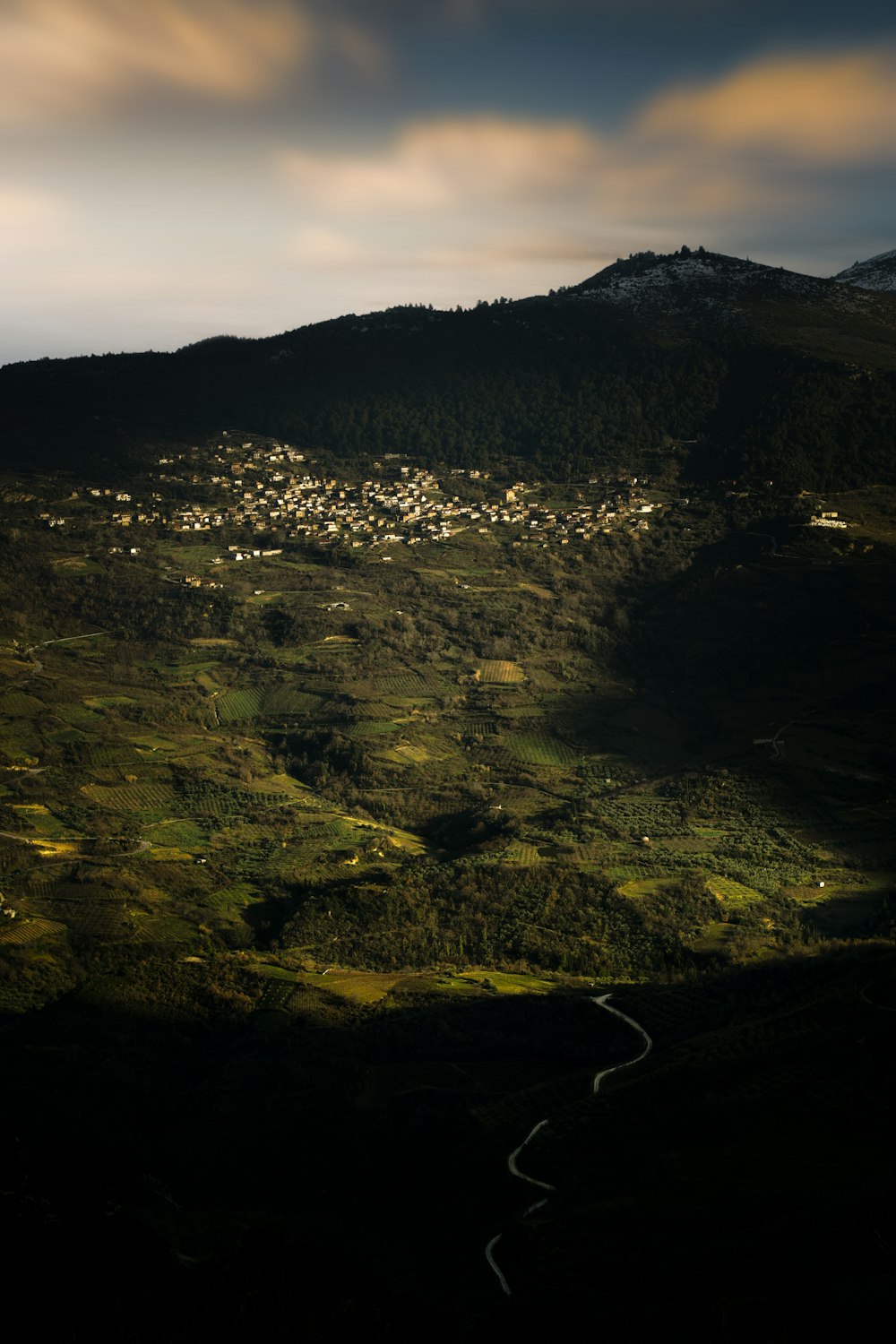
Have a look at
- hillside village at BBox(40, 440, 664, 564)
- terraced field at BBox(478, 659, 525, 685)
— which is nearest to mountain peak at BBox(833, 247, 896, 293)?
Result: hillside village at BBox(40, 440, 664, 564)

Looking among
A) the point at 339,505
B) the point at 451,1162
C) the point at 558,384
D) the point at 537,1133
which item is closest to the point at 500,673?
the point at 339,505

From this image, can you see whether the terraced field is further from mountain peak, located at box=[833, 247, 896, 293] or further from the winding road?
mountain peak, located at box=[833, 247, 896, 293]

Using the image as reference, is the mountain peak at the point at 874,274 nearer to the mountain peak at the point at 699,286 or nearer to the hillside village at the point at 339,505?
the mountain peak at the point at 699,286

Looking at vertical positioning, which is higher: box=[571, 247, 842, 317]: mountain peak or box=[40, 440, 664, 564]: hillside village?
box=[571, 247, 842, 317]: mountain peak

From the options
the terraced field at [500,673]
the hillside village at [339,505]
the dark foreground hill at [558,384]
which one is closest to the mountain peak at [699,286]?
the dark foreground hill at [558,384]

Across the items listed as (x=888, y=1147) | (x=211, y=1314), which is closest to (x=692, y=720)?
(x=888, y=1147)

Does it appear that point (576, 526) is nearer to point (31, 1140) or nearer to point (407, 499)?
point (407, 499)
